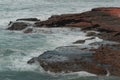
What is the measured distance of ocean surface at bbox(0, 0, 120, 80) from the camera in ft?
51.8

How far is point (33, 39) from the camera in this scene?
75.8 ft

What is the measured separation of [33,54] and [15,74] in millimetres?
3103

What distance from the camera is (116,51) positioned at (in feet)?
55.5

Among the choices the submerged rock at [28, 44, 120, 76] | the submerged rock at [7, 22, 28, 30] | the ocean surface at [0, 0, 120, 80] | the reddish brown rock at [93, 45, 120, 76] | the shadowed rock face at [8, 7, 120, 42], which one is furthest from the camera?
the submerged rock at [7, 22, 28, 30]

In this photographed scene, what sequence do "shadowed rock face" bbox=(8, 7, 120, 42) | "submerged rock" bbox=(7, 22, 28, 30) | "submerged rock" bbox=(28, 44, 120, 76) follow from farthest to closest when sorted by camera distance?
"submerged rock" bbox=(7, 22, 28, 30) < "shadowed rock face" bbox=(8, 7, 120, 42) < "submerged rock" bbox=(28, 44, 120, 76)

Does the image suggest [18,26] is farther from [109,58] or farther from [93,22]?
[109,58]

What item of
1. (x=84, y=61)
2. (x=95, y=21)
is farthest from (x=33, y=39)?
(x=84, y=61)

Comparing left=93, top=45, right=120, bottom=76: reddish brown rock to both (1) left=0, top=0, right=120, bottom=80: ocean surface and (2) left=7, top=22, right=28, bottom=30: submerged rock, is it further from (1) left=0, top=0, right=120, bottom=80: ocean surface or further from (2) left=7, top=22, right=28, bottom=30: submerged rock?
(2) left=7, top=22, right=28, bottom=30: submerged rock

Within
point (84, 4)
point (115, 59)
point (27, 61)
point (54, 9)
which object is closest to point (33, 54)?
point (27, 61)

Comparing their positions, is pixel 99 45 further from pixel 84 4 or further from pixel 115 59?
pixel 84 4

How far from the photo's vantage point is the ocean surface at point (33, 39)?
A: 15789 millimetres

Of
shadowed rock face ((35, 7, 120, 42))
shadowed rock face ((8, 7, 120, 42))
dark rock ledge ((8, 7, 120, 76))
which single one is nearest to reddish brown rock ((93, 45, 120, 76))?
dark rock ledge ((8, 7, 120, 76))

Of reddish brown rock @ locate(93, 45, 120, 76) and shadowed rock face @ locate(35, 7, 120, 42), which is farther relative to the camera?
shadowed rock face @ locate(35, 7, 120, 42)

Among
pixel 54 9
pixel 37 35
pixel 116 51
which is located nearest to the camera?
pixel 116 51
